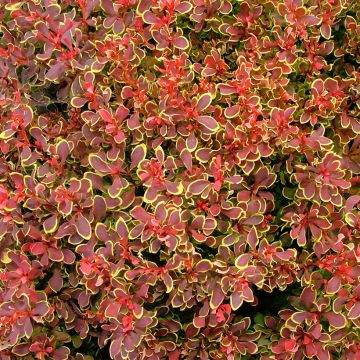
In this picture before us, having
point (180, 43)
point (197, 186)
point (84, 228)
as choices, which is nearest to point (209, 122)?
point (197, 186)

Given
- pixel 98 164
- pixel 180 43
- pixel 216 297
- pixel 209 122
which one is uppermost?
pixel 180 43

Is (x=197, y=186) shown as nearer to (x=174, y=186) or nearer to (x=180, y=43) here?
(x=174, y=186)

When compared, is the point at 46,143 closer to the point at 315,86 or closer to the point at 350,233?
the point at 315,86

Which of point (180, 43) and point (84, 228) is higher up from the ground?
point (180, 43)

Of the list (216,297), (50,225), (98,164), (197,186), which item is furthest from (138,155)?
(216,297)

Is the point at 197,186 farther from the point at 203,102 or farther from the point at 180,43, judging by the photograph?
the point at 180,43

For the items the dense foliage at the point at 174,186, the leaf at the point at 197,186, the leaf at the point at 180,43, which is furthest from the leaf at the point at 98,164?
the leaf at the point at 180,43

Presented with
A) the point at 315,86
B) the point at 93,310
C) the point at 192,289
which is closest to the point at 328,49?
the point at 315,86

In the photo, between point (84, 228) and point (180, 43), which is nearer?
point (84, 228)

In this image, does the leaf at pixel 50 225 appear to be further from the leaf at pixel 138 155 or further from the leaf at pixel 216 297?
the leaf at pixel 216 297
